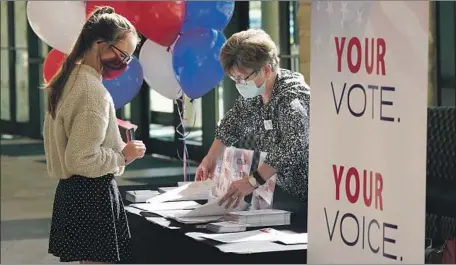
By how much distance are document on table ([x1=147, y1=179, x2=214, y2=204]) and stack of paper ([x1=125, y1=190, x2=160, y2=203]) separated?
4cm

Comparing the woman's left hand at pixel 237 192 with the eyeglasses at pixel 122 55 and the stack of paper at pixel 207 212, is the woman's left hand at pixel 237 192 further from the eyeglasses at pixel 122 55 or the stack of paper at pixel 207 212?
the eyeglasses at pixel 122 55

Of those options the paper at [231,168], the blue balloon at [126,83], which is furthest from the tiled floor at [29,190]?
the paper at [231,168]

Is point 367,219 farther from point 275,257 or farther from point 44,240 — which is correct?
point 44,240

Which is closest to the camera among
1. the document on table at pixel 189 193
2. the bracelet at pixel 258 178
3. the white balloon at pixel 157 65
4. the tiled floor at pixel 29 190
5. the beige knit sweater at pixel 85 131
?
the beige knit sweater at pixel 85 131

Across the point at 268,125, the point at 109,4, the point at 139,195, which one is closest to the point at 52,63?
the point at 109,4

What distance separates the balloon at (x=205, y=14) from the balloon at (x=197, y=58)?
3 centimetres

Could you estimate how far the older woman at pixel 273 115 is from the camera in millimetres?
3205

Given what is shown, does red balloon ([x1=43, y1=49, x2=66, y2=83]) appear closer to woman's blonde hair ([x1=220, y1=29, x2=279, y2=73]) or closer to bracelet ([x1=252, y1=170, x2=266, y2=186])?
woman's blonde hair ([x1=220, y1=29, x2=279, y2=73])

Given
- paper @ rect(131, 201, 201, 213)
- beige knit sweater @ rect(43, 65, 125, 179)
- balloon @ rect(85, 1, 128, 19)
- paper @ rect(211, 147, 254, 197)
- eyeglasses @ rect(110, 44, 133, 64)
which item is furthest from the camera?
balloon @ rect(85, 1, 128, 19)

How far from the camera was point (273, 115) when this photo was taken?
3383 millimetres

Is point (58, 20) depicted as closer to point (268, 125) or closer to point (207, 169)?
point (207, 169)

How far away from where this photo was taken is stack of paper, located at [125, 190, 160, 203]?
3783 mm

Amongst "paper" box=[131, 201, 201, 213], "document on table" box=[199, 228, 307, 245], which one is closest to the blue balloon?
"paper" box=[131, 201, 201, 213]

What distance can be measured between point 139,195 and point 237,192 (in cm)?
72
